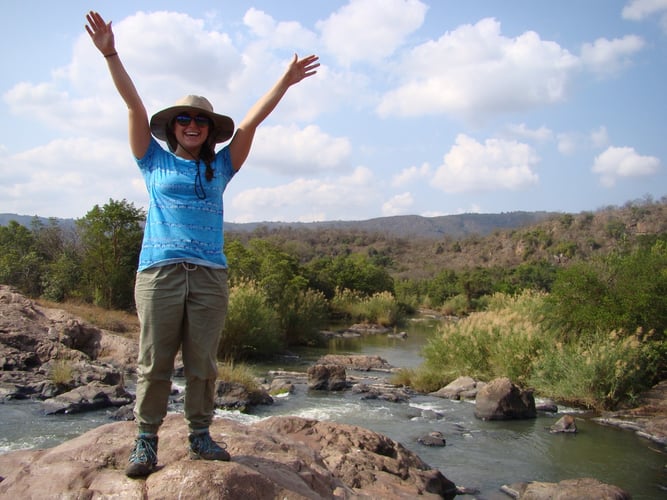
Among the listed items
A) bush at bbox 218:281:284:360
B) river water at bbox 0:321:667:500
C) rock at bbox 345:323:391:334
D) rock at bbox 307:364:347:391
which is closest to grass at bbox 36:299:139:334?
bush at bbox 218:281:284:360

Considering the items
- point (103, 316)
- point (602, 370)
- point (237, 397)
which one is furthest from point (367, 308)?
point (237, 397)

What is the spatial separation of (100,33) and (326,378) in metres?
10.3

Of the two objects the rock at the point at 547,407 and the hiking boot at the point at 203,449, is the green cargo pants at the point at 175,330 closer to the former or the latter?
the hiking boot at the point at 203,449

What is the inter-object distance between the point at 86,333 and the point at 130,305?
18.3 ft

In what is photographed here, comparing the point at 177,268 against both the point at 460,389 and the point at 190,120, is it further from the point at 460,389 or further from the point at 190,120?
the point at 460,389

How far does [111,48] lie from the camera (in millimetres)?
3232

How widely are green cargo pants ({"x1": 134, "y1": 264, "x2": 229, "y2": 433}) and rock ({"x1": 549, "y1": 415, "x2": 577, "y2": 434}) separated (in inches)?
295

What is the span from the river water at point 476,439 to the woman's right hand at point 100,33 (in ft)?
19.2

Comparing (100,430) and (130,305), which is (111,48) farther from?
(130,305)

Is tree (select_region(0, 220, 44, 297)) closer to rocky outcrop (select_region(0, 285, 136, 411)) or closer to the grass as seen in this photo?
the grass

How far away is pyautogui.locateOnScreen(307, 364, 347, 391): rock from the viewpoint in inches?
495

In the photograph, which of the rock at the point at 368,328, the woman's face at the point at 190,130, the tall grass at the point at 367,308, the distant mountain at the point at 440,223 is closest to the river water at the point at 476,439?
the woman's face at the point at 190,130

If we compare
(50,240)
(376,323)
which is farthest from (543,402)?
(50,240)

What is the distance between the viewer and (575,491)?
5.66 metres
